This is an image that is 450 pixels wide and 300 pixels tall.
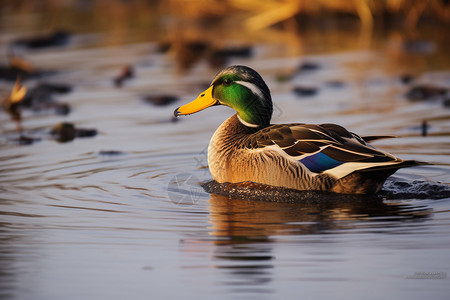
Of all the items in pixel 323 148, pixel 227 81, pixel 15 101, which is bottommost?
pixel 323 148

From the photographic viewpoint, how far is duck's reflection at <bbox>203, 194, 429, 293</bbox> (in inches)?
215

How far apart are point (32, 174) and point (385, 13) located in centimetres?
1233

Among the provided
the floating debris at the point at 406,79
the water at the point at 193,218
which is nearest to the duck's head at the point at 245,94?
the water at the point at 193,218

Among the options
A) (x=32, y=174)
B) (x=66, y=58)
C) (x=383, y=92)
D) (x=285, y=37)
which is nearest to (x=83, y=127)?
(x=32, y=174)

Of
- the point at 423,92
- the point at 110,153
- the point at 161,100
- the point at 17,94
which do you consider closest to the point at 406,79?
the point at 423,92

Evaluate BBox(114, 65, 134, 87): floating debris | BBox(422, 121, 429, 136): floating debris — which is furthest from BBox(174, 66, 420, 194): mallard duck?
BBox(114, 65, 134, 87): floating debris

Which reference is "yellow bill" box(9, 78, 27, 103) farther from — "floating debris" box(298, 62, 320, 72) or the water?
"floating debris" box(298, 62, 320, 72)

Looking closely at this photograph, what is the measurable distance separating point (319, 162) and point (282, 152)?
356 mm

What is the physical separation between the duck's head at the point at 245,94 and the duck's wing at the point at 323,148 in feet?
1.80

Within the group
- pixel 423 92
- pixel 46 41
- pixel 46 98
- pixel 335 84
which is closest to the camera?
pixel 423 92

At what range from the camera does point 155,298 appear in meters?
5.03

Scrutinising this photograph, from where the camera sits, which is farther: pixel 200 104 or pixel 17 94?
pixel 17 94

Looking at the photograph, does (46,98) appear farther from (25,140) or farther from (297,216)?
(297,216)

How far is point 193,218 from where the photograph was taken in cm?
690
